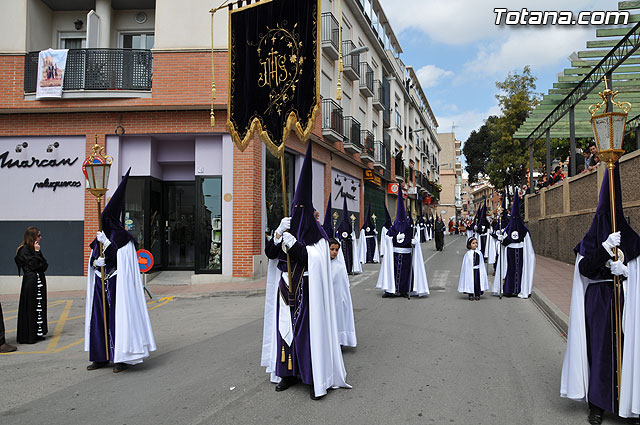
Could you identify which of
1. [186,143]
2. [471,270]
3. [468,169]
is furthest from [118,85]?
[468,169]

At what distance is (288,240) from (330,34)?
19.6m

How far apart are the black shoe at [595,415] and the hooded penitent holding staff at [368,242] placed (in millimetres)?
15834

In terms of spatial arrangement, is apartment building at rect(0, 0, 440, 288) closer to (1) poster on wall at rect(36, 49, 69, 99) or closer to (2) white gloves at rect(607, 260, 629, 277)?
(1) poster on wall at rect(36, 49, 69, 99)

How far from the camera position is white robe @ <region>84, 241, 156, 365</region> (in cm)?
601

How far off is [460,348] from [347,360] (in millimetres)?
1660

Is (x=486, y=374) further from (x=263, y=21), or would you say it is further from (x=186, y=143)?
(x=186, y=143)

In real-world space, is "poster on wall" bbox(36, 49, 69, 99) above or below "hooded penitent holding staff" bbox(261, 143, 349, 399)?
above

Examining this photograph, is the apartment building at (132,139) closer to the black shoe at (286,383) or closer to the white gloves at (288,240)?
the black shoe at (286,383)

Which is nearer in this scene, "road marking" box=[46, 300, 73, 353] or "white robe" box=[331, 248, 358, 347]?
"white robe" box=[331, 248, 358, 347]

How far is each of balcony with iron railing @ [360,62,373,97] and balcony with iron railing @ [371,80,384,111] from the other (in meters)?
1.21

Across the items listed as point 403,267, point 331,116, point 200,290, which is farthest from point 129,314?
→ point 331,116

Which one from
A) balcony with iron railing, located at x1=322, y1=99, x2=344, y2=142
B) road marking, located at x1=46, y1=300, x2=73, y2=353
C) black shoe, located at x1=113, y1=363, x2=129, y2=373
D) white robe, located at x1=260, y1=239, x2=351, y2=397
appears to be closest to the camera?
white robe, located at x1=260, y1=239, x2=351, y2=397

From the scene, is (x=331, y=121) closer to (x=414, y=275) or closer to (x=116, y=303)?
(x=414, y=275)

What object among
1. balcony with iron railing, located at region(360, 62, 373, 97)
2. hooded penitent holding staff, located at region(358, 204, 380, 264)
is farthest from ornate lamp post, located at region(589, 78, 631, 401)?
balcony with iron railing, located at region(360, 62, 373, 97)
